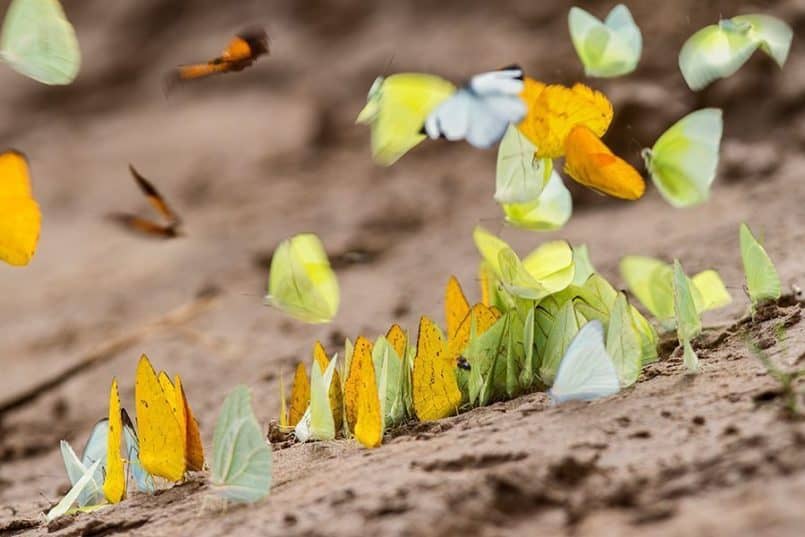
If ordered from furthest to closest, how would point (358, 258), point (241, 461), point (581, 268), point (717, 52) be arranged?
1. point (358, 258)
2. point (581, 268)
3. point (717, 52)
4. point (241, 461)

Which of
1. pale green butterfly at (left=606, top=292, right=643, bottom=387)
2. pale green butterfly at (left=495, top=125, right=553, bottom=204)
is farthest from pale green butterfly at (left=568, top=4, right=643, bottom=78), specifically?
pale green butterfly at (left=606, top=292, right=643, bottom=387)

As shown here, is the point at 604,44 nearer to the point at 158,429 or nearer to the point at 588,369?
the point at 588,369

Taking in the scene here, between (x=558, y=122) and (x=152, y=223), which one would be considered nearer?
(x=558, y=122)

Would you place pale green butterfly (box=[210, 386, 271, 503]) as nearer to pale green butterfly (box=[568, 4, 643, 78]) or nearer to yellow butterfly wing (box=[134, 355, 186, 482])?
yellow butterfly wing (box=[134, 355, 186, 482])

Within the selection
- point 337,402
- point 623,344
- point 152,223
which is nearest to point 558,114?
point 623,344

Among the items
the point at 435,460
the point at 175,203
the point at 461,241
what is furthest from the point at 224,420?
the point at 175,203

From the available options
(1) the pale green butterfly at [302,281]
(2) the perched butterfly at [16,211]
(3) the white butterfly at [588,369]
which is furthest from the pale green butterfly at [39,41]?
(3) the white butterfly at [588,369]

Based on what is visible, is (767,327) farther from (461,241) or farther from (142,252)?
(142,252)
